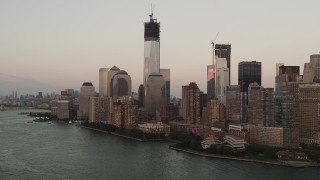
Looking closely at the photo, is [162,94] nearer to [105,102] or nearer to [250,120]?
[105,102]

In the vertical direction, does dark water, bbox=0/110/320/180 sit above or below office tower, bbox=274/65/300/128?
below

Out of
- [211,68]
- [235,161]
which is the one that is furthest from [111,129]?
[211,68]

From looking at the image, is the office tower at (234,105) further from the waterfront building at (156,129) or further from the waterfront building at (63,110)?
the waterfront building at (63,110)

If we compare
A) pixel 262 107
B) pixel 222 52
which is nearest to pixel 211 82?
pixel 222 52

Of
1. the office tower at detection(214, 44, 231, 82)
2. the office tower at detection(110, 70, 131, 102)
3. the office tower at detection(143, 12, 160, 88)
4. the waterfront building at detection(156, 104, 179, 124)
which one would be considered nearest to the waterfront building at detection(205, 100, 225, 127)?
the waterfront building at detection(156, 104, 179, 124)

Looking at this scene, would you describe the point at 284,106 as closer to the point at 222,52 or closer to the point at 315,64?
the point at 315,64

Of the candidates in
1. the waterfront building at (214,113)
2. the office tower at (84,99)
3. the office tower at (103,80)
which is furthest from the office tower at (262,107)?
the office tower at (103,80)

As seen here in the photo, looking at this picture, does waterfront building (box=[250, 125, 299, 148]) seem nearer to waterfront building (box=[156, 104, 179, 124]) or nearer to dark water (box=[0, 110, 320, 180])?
dark water (box=[0, 110, 320, 180])
